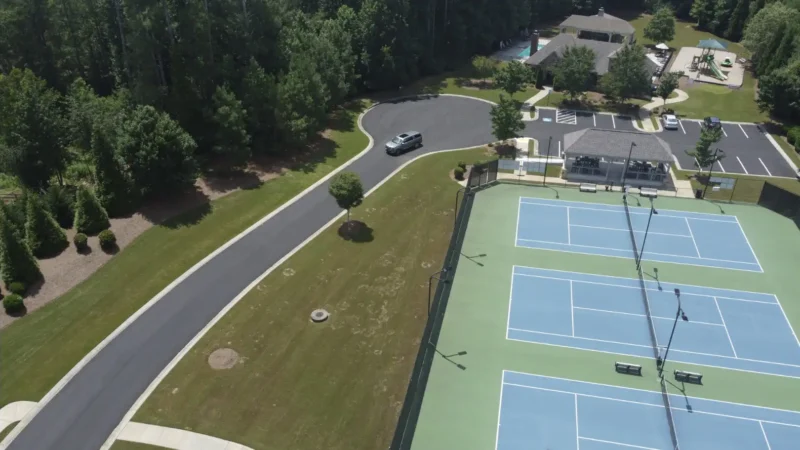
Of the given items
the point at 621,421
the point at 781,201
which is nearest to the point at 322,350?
the point at 621,421

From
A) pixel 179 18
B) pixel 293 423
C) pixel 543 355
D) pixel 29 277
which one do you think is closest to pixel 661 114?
pixel 543 355

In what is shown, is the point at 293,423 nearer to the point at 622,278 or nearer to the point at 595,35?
the point at 622,278

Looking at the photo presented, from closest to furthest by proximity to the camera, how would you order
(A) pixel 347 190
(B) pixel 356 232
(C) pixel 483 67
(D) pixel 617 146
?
(A) pixel 347 190
(B) pixel 356 232
(D) pixel 617 146
(C) pixel 483 67

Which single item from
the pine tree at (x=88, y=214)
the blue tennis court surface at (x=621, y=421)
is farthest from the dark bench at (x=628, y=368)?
the pine tree at (x=88, y=214)

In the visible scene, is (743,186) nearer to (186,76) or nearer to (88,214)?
(186,76)

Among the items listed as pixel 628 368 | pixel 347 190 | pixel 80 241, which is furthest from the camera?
pixel 347 190

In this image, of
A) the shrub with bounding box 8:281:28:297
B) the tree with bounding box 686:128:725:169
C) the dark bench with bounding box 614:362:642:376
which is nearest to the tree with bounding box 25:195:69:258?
the shrub with bounding box 8:281:28:297

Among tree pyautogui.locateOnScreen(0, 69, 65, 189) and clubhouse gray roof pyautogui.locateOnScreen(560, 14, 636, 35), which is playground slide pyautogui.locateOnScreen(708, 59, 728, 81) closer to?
clubhouse gray roof pyautogui.locateOnScreen(560, 14, 636, 35)
